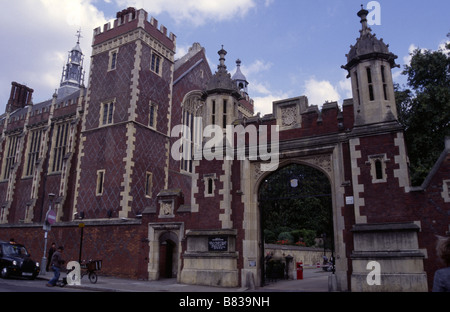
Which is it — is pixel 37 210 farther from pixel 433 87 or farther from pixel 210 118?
pixel 433 87

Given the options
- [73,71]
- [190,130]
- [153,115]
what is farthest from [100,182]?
[73,71]

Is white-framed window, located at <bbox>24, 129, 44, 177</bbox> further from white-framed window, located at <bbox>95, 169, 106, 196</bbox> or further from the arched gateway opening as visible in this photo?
the arched gateway opening

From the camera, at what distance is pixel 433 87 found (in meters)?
19.4

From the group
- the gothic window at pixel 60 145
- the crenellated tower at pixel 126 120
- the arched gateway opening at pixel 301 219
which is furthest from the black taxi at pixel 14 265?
the arched gateway opening at pixel 301 219

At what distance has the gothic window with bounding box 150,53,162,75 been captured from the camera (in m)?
27.1

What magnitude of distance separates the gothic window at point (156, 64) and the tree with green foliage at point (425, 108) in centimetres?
1711

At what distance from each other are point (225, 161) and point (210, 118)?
247cm

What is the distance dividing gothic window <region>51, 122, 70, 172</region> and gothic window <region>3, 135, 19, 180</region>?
23.9 feet

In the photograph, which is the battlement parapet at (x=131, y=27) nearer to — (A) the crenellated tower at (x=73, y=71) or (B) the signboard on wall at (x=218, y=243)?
(B) the signboard on wall at (x=218, y=243)

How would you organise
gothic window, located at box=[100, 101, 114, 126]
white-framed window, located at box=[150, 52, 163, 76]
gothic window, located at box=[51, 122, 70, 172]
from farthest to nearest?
gothic window, located at box=[51, 122, 70, 172] → white-framed window, located at box=[150, 52, 163, 76] → gothic window, located at box=[100, 101, 114, 126]

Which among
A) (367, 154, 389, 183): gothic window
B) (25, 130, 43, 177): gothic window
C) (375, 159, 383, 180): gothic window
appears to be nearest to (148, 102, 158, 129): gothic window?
(25, 130, 43, 177): gothic window

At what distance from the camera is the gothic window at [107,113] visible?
25.5 metres

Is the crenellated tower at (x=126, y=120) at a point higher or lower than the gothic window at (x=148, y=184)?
higher

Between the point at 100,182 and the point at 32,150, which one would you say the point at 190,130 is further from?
the point at 32,150
